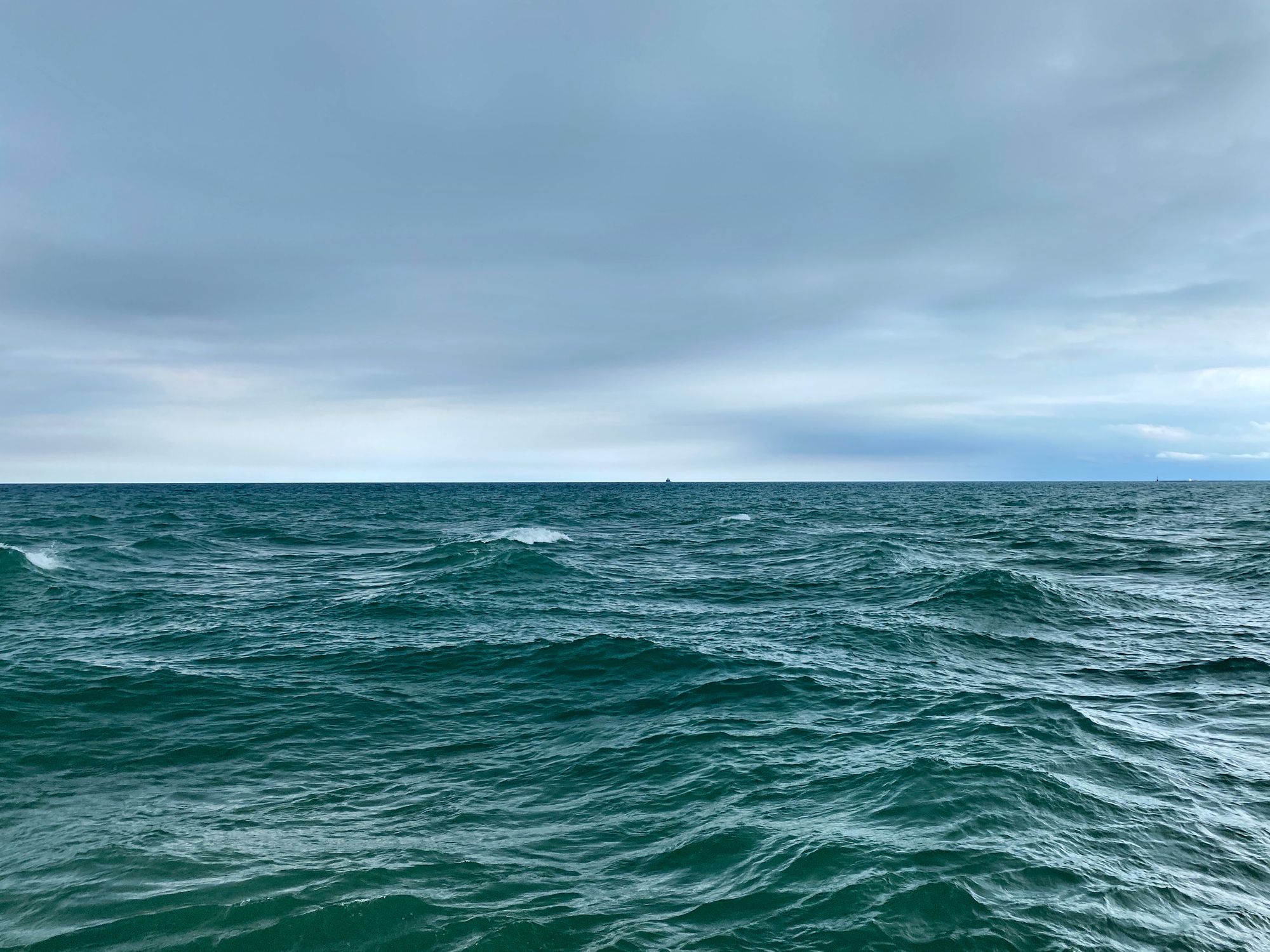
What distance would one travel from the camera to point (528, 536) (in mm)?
49125

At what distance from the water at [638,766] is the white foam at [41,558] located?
11.8 feet

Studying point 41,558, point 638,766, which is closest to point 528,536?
point 41,558

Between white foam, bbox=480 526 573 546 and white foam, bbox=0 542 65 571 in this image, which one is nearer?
white foam, bbox=0 542 65 571

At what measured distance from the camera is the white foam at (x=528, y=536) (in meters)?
45.4

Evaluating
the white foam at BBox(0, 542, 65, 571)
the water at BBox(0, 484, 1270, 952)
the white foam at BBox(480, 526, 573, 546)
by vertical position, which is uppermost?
the white foam at BBox(480, 526, 573, 546)

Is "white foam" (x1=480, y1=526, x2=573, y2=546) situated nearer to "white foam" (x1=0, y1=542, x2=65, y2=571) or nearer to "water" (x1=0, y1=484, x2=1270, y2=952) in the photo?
"water" (x1=0, y1=484, x2=1270, y2=952)

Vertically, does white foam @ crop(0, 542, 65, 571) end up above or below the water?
above

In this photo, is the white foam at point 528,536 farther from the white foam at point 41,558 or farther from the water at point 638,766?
the white foam at point 41,558

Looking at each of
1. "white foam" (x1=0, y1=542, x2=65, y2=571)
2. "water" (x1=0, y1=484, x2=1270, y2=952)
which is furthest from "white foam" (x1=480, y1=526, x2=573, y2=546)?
"white foam" (x1=0, y1=542, x2=65, y2=571)

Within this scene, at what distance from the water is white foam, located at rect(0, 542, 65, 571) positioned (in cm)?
361

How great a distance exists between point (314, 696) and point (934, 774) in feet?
40.0

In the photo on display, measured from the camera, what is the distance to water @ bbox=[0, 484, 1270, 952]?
789 cm

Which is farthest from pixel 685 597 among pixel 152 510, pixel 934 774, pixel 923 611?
pixel 152 510

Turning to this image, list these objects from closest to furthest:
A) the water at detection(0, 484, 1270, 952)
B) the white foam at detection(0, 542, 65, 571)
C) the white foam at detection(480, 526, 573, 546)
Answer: the water at detection(0, 484, 1270, 952)
the white foam at detection(0, 542, 65, 571)
the white foam at detection(480, 526, 573, 546)
